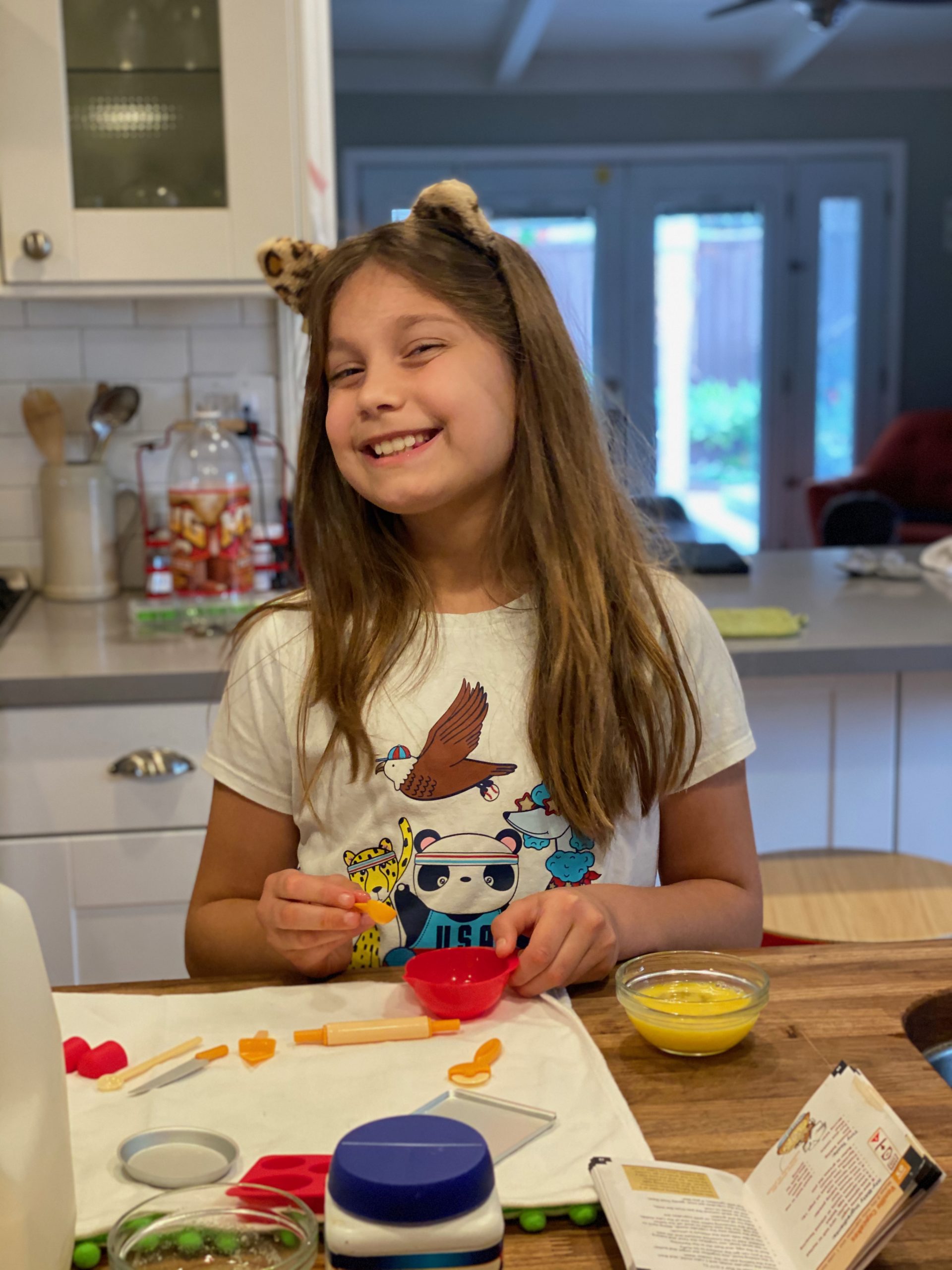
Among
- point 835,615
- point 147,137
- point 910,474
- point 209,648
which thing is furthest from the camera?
point 910,474

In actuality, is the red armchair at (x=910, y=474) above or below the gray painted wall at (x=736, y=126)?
below

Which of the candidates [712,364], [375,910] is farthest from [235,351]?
[712,364]

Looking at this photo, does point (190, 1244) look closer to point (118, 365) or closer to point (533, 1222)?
point (533, 1222)

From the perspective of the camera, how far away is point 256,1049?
82 centimetres

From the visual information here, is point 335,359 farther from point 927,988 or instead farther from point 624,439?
point 927,988

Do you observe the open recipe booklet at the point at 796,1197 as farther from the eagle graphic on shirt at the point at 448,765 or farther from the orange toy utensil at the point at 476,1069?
the eagle graphic on shirt at the point at 448,765

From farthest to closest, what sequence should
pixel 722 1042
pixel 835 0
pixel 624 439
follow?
1. pixel 835 0
2. pixel 624 439
3. pixel 722 1042

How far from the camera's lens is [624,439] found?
1347 millimetres

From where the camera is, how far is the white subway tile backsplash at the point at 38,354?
247 cm

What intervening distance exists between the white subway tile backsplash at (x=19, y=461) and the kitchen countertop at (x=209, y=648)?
237 millimetres

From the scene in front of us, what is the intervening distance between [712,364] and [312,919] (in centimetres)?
709

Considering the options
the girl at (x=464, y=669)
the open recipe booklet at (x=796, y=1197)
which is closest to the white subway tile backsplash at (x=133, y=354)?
the girl at (x=464, y=669)

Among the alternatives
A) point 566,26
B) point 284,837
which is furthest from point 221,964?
point 566,26

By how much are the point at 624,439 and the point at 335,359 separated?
0.34 m
